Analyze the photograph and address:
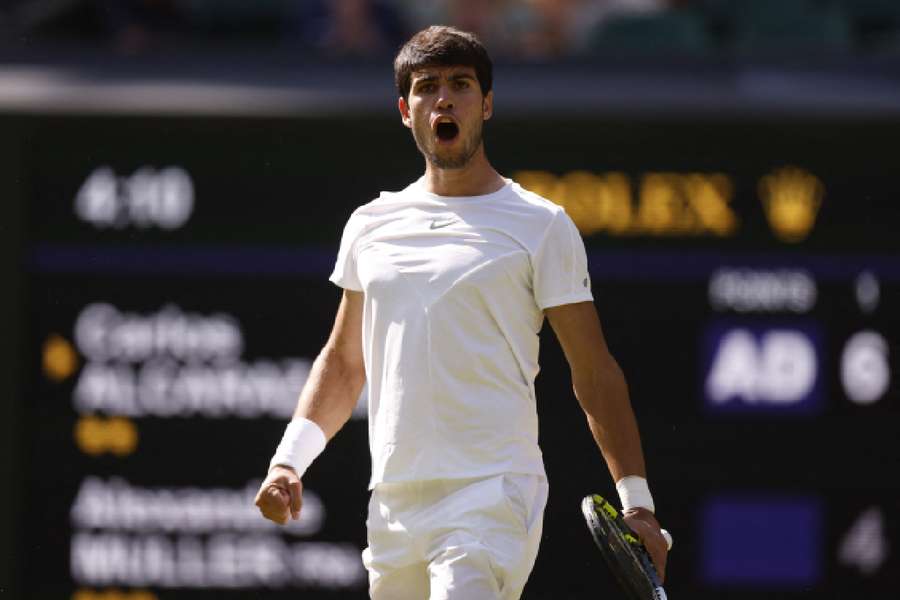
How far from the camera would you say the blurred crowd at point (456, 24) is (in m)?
7.21

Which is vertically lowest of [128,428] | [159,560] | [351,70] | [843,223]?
[159,560]

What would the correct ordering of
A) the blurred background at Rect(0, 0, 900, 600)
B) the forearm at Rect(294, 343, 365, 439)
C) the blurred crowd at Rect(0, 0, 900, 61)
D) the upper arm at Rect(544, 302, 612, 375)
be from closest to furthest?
the upper arm at Rect(544, 302, 612, 375) < the forearm at Rect(294, 343, 365, 439) < the blurred background at Rect(0, 0, 900, 600) < the blurred crowd at Rect(0, 0, 900, 61)

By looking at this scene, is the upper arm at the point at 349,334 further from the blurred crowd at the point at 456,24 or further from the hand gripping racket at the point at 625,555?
Answer: the blurred crowd at the point at 456,24

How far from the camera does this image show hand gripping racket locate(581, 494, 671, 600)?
3.50 metres

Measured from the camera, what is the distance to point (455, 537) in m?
3.52

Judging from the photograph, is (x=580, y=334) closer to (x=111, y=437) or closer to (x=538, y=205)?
(x=538, y=205)

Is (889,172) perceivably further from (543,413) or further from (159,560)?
(159,560)

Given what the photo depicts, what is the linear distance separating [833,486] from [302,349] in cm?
173

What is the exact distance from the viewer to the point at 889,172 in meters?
6.16

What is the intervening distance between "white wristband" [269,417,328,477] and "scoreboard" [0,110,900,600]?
2302 millimetres

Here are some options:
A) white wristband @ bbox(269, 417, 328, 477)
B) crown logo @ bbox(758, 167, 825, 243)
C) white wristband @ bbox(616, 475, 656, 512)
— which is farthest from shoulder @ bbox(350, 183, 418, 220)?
crown logo @ bbox(758, 167, 825, 243)

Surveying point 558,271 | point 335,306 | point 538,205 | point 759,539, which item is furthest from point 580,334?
point 759,539

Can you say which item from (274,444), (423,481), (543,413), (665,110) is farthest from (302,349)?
(423,481)

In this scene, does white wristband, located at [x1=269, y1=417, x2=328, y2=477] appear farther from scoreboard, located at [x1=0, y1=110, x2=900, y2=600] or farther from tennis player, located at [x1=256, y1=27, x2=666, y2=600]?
scoreboard, located at [x1=0, y1=110, x2=900, y2=600]
